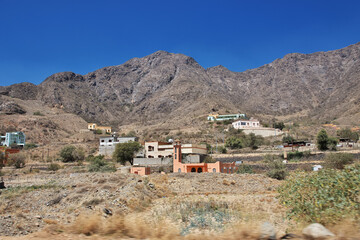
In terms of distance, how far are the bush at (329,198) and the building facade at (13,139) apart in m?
90.2

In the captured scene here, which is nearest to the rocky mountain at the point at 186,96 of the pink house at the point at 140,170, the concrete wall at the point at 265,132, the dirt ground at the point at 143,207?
the concrete wall at the point at 265,132

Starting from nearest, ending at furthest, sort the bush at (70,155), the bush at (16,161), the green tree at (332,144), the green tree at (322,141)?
the green tree at (332,144) < the green tree at (322,141) < the bush at (16,161) < the bush at (70,155)

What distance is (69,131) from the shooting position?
107m

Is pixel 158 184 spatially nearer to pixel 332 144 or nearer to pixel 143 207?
pixel 143 207

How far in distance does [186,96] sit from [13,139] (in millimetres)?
83842

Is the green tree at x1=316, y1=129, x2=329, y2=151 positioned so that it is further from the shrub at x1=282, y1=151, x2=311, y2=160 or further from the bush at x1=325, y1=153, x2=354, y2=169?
the bush at x1=325, y1=153, x2=354, y2=169

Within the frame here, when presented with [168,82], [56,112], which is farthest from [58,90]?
[168,82]

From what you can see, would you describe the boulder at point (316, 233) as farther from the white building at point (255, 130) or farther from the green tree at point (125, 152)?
the white building at point (255, 130)

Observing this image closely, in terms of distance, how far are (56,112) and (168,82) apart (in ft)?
250

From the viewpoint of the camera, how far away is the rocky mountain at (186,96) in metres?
130

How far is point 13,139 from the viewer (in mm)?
85000

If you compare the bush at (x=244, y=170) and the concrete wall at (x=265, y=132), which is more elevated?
the concrete wall at (x=265, y=132)

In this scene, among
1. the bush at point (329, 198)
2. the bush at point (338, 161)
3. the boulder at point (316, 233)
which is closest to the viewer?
the boulder at point (316, 233)

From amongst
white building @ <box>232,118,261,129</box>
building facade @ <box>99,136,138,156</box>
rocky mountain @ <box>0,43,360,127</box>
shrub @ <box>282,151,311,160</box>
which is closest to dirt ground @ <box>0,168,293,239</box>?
shrub @ <box>282,151,311,160</box>
